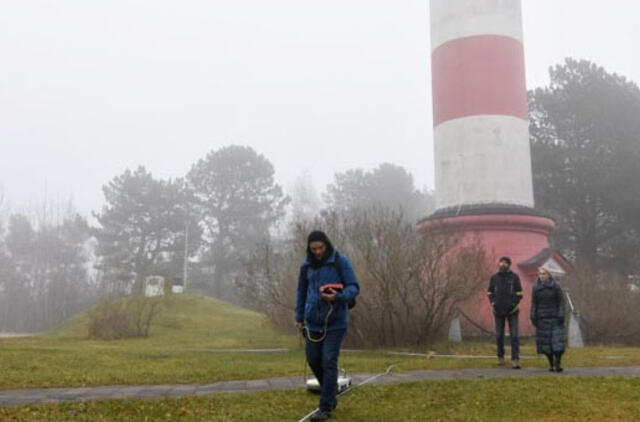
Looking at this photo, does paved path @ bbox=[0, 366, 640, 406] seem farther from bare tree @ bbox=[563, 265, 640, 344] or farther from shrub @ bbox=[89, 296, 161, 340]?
shrub @ bbox=[89, 296, 161, 340]

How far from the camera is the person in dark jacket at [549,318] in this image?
313 inches

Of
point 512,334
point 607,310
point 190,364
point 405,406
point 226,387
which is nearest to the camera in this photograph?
point 405,406

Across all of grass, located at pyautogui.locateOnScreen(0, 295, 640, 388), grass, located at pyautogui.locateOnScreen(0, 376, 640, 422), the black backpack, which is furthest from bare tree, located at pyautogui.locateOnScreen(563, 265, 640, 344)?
the black backpack

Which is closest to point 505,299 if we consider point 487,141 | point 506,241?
point 506,241

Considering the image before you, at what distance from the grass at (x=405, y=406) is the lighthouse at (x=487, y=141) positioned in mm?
8585

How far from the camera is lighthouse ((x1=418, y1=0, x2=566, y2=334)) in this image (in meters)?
15.0

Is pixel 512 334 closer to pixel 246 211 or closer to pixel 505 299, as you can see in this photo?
pixel 505 299

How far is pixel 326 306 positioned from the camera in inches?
208

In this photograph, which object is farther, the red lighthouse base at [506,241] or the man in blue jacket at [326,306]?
the red lighthouse base at [506,241]

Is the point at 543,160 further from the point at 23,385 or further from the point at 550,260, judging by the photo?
the point at 23,385

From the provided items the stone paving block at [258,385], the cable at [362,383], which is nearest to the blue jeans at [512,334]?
→ the cable at [362,383]

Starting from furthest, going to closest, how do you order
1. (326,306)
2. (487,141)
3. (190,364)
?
(487,141)
(190,364)
(326,306)

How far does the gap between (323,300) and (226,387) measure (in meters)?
2.11

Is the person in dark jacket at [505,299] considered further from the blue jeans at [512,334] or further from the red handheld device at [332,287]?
the red handheld device at [332,287]
